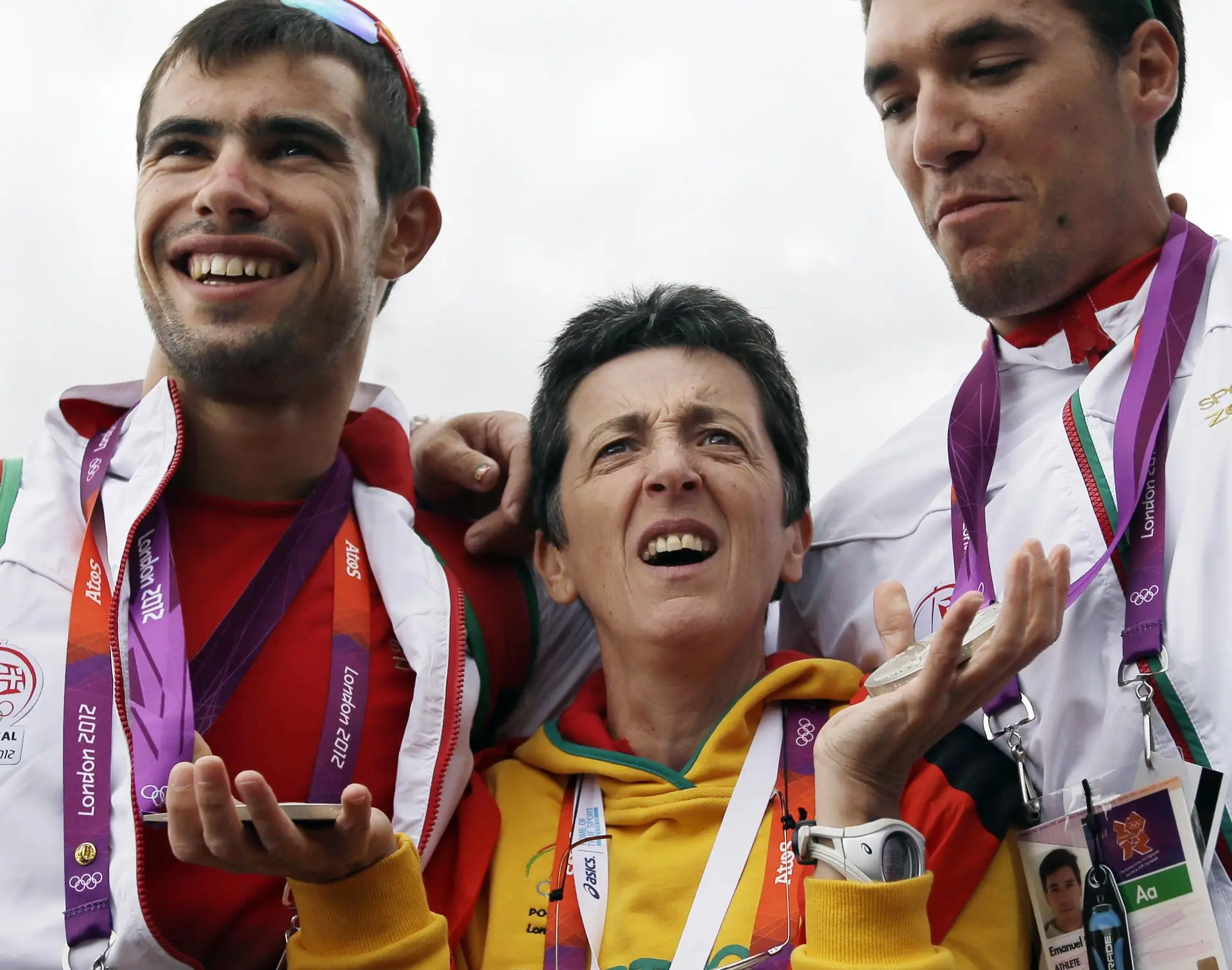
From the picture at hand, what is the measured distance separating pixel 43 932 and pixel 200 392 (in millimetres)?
1400

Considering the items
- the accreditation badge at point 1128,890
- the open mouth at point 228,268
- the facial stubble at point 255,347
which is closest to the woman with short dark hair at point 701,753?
the accreditation badge at point 1128,890

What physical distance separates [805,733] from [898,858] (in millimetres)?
651

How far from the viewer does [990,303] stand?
3.80m

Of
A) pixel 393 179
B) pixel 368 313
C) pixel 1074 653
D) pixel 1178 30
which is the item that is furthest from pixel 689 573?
pixel 1178 30

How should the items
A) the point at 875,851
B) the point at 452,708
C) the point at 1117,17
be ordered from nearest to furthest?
the point at 875,851 → the point at 452,708 → the point at 1117,17

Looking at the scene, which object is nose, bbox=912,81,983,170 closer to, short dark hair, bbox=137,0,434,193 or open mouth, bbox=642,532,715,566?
open mouth, bbox=642,532,715,566

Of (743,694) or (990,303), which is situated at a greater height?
(990,303)

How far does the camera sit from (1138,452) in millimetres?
3164

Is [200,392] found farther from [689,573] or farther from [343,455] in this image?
[689,573]

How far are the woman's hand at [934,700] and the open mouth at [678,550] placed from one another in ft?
2.21

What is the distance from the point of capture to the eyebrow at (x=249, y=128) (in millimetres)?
3621

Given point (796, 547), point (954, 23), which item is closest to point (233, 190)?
point (796, 547)

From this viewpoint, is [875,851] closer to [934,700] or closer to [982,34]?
[934,700]

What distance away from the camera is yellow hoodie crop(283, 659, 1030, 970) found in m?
2.73
